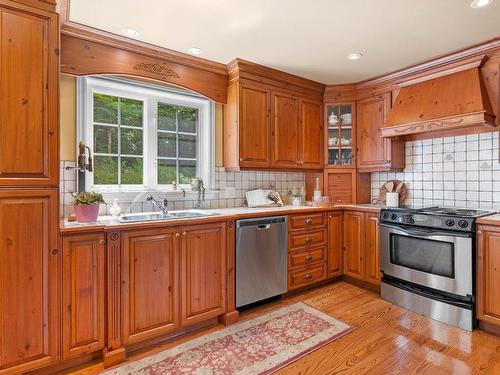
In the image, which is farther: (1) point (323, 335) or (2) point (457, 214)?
(2) point (457, 214)

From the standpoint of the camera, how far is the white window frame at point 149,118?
8.08 ft

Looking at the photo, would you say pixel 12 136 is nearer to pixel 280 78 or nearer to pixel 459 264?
pixel 280 78

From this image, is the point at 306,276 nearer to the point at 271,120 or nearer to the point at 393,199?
the point at 393,199

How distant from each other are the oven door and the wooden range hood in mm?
975

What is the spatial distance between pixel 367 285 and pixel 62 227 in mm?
2962

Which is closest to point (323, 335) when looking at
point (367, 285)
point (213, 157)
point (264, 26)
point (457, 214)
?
point (367, 285)

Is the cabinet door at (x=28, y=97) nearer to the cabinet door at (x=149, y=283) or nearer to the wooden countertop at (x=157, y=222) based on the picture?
the wooden countertop at (x=157, y=222)

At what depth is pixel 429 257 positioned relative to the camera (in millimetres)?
2621

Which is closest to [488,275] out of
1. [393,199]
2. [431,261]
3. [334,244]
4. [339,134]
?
[431,261]

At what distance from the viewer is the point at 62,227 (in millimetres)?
1829

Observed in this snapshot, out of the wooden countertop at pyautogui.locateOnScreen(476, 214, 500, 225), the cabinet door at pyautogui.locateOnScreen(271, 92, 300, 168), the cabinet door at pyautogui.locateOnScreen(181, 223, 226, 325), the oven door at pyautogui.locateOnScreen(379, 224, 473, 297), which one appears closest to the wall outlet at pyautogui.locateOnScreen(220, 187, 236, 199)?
the cabinet door at pyautogui.locateOnScreen(271, 92, 300, 168)

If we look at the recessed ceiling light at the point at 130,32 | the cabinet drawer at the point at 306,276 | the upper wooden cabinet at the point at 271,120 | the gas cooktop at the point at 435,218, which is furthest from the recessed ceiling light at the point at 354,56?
the cabinet drawer at the point at 306,276

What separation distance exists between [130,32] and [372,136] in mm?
2703

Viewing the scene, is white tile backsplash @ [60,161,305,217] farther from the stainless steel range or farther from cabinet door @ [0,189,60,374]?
the stainless steel range
